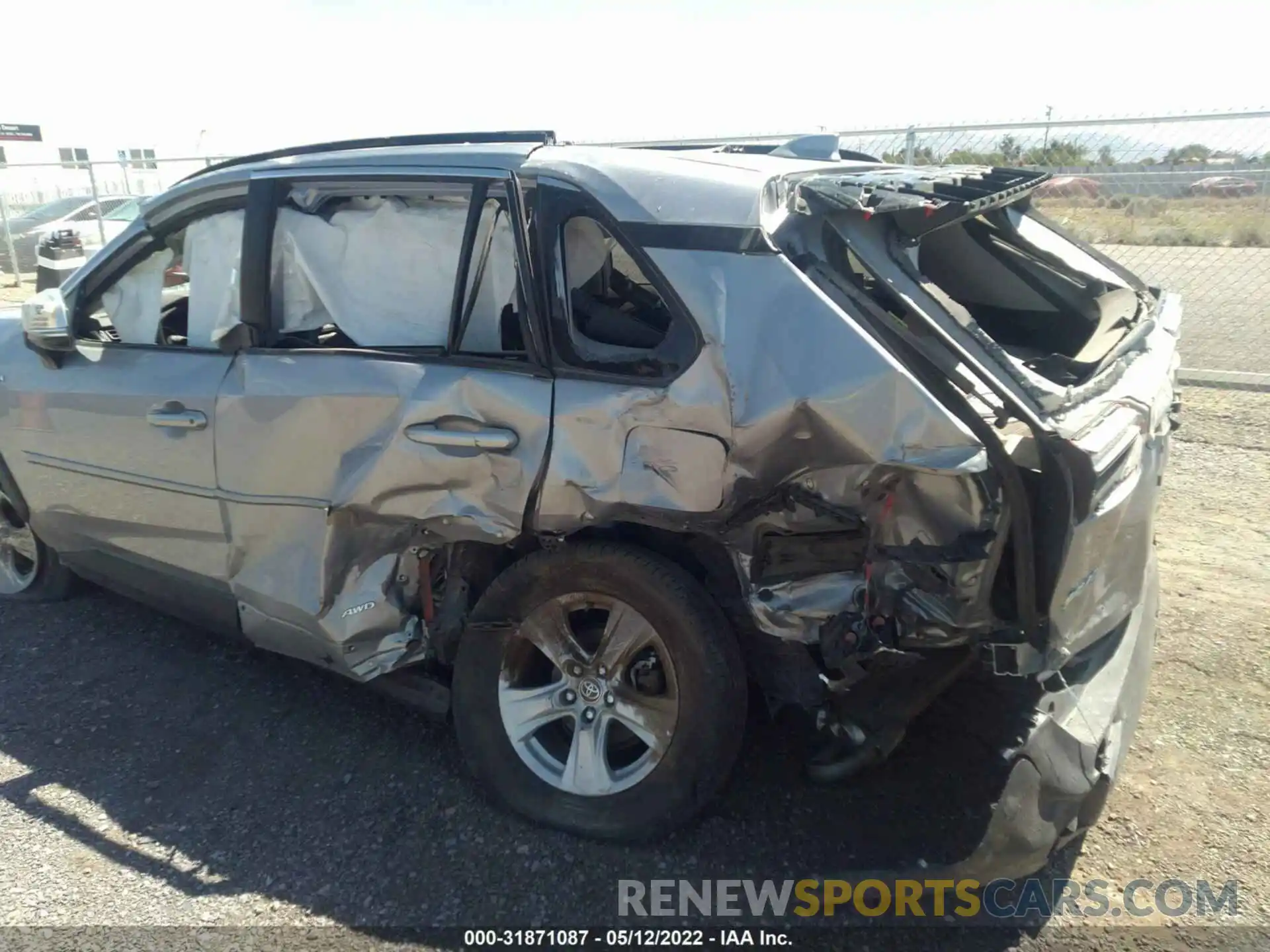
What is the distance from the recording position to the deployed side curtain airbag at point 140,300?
12.3 feet

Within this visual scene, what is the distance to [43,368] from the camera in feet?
12.7

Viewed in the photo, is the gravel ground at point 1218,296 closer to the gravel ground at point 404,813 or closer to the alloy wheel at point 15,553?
the gravel ground at point 404,813

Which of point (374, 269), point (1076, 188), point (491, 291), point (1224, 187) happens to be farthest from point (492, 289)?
point (1224, 187)

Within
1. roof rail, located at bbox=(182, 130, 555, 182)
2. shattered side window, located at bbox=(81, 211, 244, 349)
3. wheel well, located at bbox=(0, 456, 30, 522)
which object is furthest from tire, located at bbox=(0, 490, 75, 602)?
roof rail, located at bbox=(182, 130, 555, 182)

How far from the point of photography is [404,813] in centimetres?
300

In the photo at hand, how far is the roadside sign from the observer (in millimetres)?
24859

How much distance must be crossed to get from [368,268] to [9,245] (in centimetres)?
1752

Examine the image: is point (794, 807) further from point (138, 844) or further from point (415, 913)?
point (138, 844)

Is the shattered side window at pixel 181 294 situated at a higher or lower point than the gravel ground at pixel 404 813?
higher

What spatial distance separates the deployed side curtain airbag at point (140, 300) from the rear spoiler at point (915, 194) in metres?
2.62

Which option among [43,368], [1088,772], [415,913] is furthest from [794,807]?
[43,368]

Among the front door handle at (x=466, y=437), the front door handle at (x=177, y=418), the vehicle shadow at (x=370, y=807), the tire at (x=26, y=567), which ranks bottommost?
the vehicle shadow at (x=370, y=807)

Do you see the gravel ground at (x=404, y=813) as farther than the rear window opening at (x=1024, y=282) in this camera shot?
No

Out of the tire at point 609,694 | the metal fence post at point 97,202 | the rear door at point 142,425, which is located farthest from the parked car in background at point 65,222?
the tire at point 609,694
